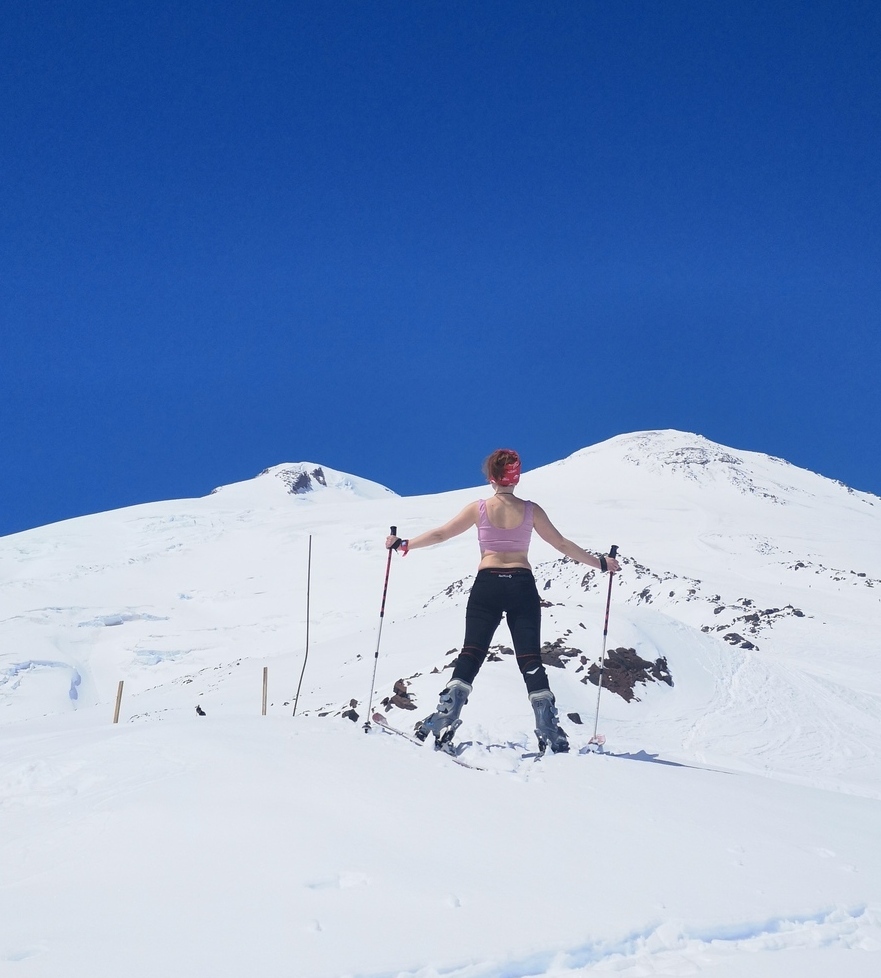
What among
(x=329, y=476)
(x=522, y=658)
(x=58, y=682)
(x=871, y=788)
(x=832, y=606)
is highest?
(x=329, y=476)

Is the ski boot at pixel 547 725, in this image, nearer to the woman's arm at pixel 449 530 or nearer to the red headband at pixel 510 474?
the woman's arm at pixel 449 530

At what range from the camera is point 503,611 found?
21.5ft

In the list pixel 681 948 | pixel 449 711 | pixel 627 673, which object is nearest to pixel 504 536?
pixel 449 711

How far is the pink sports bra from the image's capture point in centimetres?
654

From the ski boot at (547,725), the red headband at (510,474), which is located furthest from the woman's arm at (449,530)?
the ski boot at (547,725)

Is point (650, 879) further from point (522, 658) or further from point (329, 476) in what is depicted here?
point (329, 476)

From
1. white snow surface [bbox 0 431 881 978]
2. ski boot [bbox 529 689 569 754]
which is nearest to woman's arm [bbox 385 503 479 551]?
white snow surface [bbox 0 431 881 978]

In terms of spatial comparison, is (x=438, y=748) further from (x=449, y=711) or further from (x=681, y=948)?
(x=681, y=948)

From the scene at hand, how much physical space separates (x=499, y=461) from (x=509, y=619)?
4.53ft

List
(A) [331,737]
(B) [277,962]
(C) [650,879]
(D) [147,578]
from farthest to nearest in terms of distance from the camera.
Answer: (D) [147,578] < (A) [331,737] < (C) [650,879] < (B) [277,962]

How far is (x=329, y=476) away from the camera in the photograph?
469 ft

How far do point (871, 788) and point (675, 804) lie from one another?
5.44 meters

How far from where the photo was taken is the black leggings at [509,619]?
6414 millimetres

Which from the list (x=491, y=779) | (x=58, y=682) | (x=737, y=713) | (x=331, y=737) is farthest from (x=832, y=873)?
(x=58, y=682)
